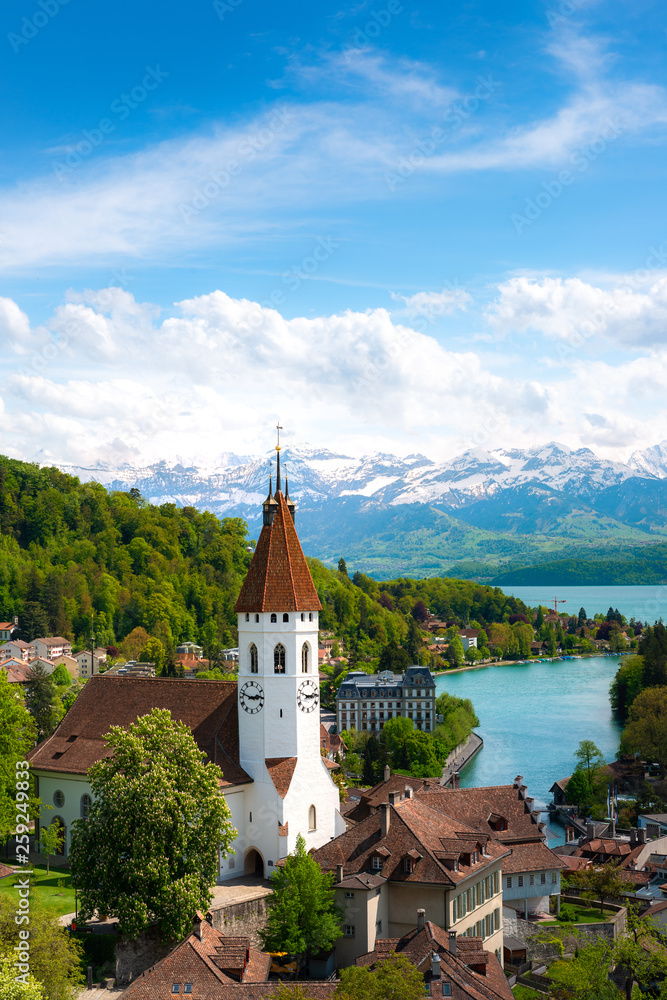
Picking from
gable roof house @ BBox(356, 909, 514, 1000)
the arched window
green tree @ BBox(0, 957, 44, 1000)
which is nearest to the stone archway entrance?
gable roof house @ BBox(356, 909, 514, 1000)

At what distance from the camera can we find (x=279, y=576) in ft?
139

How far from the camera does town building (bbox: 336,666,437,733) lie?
368ft

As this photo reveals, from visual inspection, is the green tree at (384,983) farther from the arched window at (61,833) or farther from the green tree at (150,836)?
the arched window at (61,833)

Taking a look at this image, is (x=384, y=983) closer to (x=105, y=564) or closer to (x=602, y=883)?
(x=602, y=883)

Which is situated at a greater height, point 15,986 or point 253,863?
point 15,986

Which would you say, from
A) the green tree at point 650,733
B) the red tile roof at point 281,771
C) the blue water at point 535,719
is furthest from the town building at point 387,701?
the red tile roof at point 281,771

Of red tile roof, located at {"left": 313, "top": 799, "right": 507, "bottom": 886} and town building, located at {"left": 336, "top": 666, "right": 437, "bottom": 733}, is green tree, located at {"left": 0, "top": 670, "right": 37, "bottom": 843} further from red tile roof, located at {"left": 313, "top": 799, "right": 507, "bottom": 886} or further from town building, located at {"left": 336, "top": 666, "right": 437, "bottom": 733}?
town building, located at {"left": 336, "top": 666, "right": 437, "bottom": 733}

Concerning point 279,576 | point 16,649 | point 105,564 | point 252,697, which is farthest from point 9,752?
point 105,564

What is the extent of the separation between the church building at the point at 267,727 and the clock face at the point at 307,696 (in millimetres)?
42

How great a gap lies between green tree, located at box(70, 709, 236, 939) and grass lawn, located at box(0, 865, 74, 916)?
3273mm

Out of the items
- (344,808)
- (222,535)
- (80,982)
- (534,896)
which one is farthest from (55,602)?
(80,982)

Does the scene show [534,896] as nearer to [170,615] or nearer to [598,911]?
[598,911]

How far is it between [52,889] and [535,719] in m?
85.1

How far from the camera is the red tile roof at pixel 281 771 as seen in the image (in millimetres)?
40312
